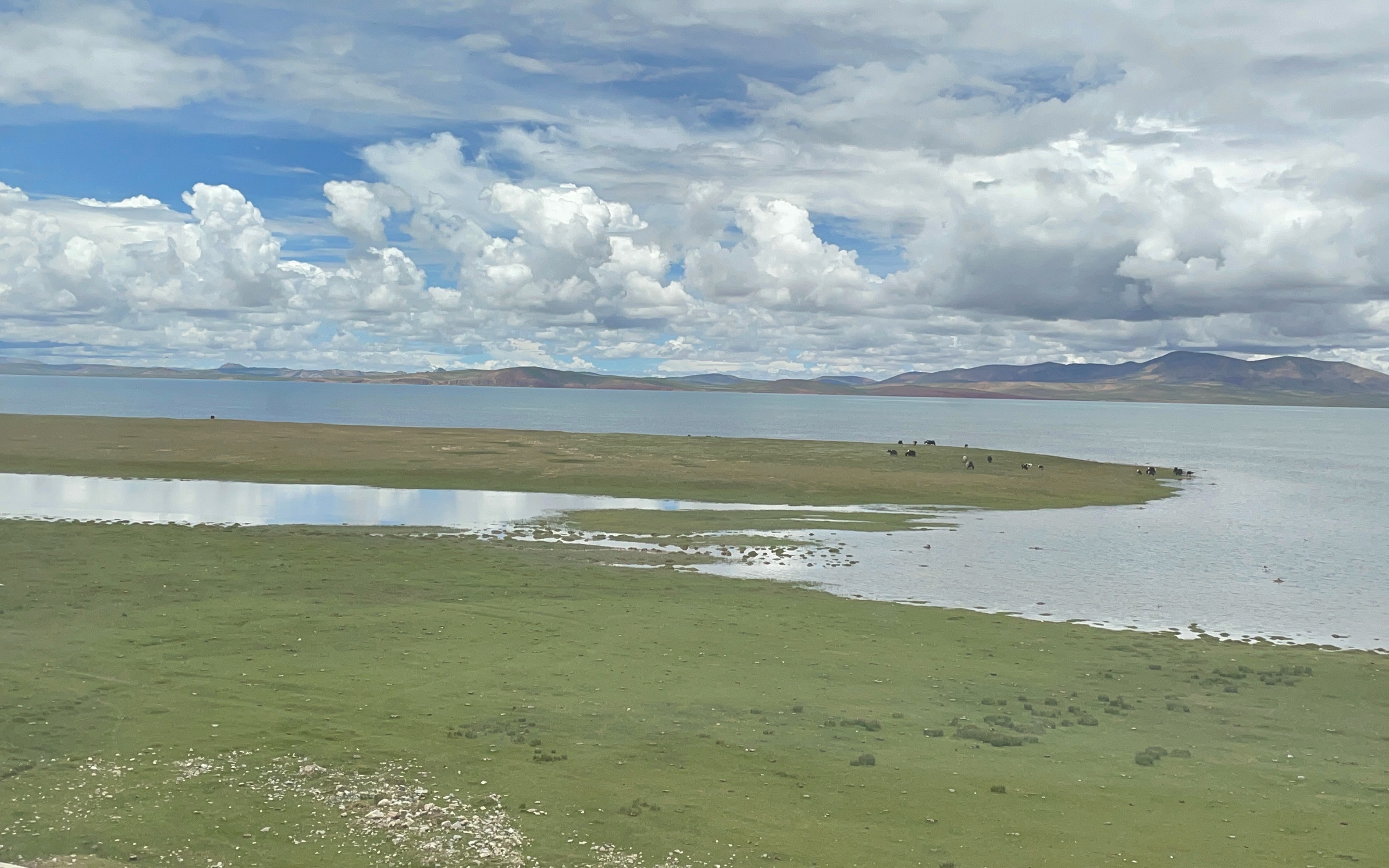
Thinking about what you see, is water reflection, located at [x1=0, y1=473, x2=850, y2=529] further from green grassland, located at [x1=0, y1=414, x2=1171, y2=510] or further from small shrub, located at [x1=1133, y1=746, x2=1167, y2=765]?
small shrub, located at [x1=1133, y1=746, x2=1167, y2=765]

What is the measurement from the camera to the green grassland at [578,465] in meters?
82.4

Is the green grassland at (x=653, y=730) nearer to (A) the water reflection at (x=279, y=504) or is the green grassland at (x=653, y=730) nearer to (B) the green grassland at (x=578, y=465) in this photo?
(A) the water reflection at (x=279, y=504)

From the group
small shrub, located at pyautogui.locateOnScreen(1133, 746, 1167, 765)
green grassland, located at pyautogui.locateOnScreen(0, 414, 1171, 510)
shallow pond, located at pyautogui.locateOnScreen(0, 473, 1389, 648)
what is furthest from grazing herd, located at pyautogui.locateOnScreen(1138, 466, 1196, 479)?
small shrub, located at pyautogui.locateOnScreen(1133, 746, 1167, 765)

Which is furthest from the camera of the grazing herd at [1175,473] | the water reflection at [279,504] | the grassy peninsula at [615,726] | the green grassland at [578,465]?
the grazing herd at [1175,473]

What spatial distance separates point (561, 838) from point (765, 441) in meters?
112

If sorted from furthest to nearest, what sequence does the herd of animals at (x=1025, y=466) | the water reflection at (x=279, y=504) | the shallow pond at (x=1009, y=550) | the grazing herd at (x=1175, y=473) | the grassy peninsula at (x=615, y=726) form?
1. the grazing herd at (x=1175, y=473)
2. the herd of animals at (x=1025, y=466)
3. the water reflection at (x=279, y=504)
4. the shallow pond at (x=1009, y=550)
5. the grassy peninsula at (x=615, y=726)

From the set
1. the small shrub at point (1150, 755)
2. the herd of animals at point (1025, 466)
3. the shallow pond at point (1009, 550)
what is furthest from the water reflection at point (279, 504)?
the small shrub at point (1150, 755)

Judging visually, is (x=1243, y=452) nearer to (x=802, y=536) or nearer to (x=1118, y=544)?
(x=1118, y=544)

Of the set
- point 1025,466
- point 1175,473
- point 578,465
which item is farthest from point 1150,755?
point 1175,473

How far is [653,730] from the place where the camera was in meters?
23.9

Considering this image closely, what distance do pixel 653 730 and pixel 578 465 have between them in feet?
234

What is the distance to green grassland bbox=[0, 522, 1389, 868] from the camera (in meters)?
17.8

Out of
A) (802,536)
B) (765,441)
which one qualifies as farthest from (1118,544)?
(765,441)

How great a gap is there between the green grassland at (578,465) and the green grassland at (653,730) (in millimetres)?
42959
